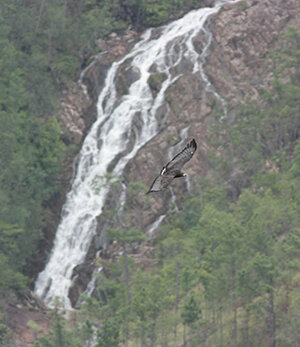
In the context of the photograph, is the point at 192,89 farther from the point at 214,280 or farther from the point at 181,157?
the point at 181,157

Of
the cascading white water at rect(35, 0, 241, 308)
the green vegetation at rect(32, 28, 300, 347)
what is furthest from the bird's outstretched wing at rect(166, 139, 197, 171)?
the cascading white water at rect(35, 0, 241, 308)

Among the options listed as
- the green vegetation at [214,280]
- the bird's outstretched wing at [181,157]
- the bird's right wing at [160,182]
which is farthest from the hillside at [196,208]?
the bird's outstretched wing at [181,157]

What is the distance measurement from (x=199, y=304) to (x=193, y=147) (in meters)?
28.4

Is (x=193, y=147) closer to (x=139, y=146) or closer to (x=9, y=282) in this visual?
(x=9, y=282)

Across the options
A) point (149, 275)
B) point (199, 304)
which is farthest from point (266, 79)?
point (199, 304)

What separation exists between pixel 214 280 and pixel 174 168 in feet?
Answer: 90.0

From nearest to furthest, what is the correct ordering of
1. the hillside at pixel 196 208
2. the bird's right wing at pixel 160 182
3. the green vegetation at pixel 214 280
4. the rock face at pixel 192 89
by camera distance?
the bird's right wing at pixel 160 182
the green vegetation at pixel 214 280
the hillside at pixel 196 208
the rock face at pixel 192 89

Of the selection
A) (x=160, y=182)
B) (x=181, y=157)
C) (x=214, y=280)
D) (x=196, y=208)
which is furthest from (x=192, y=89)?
(x=181, y=157)

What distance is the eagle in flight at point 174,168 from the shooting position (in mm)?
14828

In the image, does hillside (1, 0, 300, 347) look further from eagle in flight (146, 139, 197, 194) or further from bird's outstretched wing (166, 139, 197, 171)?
bird's outstretched wing (166, 139, 197, 171)

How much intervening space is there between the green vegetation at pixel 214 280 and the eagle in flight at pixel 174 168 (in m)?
24.8

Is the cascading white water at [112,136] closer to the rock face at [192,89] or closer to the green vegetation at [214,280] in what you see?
the rock face at [192,89]

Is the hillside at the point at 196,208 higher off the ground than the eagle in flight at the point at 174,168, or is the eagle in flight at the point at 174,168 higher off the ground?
the eagle in flight at the point at 174,168

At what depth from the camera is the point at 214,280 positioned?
137ft
